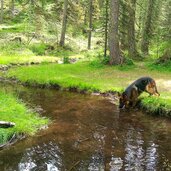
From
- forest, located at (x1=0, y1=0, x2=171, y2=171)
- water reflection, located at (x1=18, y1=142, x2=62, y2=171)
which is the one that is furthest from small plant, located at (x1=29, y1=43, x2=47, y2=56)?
water reflection, located at (x1=18, y1=142, x2=62, y2=171)

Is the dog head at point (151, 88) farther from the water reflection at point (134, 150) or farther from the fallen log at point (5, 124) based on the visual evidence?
the fallen log at point (5, 124)

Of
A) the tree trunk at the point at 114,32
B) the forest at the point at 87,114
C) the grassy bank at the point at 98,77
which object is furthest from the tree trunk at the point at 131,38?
the tree trunk at the point at 114,32

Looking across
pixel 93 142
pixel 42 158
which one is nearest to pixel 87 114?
pixel 93 142

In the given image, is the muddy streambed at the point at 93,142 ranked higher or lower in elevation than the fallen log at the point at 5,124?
lower

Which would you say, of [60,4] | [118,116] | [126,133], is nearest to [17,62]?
[118,116]

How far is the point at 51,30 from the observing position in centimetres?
5338

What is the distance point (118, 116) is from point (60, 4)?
48.1m

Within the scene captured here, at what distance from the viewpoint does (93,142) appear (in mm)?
12039

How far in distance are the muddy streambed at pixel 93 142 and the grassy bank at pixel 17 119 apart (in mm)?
461

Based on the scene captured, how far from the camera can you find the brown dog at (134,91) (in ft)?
54.9

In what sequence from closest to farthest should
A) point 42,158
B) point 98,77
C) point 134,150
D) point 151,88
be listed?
point 42,158
point 134,150
point 151,88
point 98,77

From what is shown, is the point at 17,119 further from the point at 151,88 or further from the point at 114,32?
the point at 114,32

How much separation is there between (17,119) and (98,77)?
10.8 m

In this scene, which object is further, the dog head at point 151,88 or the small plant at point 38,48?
the small plant at point 38,48
